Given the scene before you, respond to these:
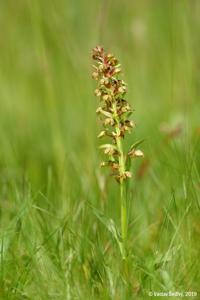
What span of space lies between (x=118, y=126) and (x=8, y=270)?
446 millimetres

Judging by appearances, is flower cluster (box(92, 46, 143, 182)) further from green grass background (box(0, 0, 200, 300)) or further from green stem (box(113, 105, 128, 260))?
green grass background (box(0, 0, 200, 300))

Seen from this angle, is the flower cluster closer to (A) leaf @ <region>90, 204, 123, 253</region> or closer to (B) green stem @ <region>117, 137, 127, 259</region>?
(B) green stem @ <region>117, 137, 127, 259</region>

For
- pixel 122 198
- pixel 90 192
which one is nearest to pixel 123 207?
pixel 122 198

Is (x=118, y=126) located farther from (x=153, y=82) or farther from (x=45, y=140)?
(x=153, y=82)

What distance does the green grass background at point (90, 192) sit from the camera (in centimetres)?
160

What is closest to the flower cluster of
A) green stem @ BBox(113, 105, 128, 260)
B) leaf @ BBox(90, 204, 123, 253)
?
green stem @ BBox(113, 105, 128, 260)

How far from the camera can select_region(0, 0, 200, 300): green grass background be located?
1.60m

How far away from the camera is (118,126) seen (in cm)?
160

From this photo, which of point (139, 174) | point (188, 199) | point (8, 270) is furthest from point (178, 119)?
point (8, 270)

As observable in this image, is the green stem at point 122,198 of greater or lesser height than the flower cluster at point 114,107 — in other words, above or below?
below

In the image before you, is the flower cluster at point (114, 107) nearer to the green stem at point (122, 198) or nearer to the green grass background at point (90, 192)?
the green stem at point (122, 198)

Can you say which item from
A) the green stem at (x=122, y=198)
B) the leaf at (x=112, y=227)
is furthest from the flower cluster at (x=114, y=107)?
the leaf at (x=112, y=227)

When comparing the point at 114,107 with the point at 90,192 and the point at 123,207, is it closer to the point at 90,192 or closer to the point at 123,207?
the point at 123,207

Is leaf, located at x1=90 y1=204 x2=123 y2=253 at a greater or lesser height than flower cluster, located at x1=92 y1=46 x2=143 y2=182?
lesser
